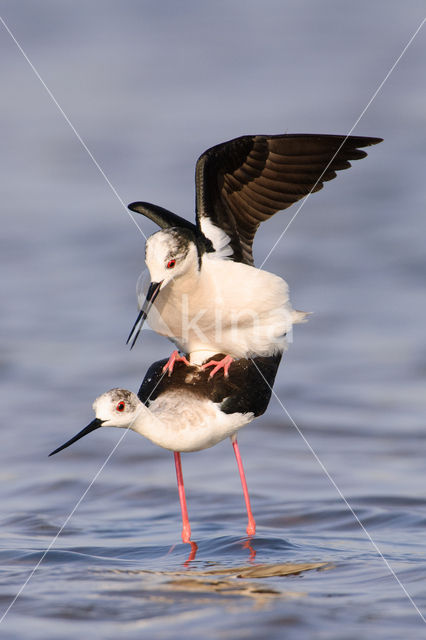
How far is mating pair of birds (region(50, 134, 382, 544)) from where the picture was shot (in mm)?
8695

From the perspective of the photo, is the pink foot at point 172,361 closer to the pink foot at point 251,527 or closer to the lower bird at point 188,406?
the lower bird at point 188,406

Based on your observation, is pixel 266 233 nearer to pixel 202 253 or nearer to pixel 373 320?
pixel 373 320

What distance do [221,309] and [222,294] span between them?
127 millimetres

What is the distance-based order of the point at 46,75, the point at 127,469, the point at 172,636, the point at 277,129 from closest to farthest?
the point at 172,636, the point at 127,469, the point at 277,129, the point at 46,75

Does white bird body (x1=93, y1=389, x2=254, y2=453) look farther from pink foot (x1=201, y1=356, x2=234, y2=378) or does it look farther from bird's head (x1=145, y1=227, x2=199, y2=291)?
bird's head (x1=145, y1=227, x2=199, y2=291)

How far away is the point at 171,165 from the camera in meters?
18.1

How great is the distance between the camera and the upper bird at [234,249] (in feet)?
29.6

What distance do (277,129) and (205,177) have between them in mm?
8814

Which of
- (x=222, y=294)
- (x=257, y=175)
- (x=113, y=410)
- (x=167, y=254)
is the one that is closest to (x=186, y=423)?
(x=113, y=410)

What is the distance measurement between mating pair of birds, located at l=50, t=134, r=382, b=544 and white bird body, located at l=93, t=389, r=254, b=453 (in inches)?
0.4

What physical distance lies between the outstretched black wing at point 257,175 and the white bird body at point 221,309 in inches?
16.5

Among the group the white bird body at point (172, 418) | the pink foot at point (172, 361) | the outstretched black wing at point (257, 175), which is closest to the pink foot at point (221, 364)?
the pink foot at point (172, 361)

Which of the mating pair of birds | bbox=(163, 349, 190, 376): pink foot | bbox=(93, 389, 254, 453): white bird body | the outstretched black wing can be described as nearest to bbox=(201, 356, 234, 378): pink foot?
the mating pair of birds

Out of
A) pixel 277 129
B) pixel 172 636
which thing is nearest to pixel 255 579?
pixel 172 636
